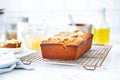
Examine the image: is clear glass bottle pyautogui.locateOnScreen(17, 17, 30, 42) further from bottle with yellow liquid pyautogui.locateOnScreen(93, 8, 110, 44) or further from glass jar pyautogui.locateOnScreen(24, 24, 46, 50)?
bottle with yellow liquid pyautogui.locateOnScreen(93, 8, 110, 44)

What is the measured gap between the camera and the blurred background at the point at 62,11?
2324mm

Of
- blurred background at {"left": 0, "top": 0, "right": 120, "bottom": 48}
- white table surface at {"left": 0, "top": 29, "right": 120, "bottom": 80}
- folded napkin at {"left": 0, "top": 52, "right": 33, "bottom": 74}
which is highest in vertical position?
blurred background at {"left": 0, "top": 0, "right": 120, "bottom": 48}

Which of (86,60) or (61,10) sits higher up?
(61,10)

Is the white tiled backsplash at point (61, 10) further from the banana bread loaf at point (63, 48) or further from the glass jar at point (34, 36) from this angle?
the banana bread loaf at point (63, 48)

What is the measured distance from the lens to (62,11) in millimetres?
2445

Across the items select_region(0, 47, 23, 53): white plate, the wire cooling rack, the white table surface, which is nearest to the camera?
the white table surface

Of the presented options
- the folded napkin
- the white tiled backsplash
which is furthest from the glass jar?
the white tiled backsplash

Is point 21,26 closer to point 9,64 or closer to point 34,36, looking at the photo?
point 34,36

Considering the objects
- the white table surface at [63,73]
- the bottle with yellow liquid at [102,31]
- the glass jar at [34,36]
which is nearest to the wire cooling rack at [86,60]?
the white table surface at [63,73]

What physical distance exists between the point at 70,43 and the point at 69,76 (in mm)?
221

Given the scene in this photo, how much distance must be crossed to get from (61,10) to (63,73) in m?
1.50

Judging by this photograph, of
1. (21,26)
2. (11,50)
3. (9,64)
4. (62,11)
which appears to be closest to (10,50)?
(11,50)

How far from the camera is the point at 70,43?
1.15 metres

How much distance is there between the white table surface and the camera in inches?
37.1
